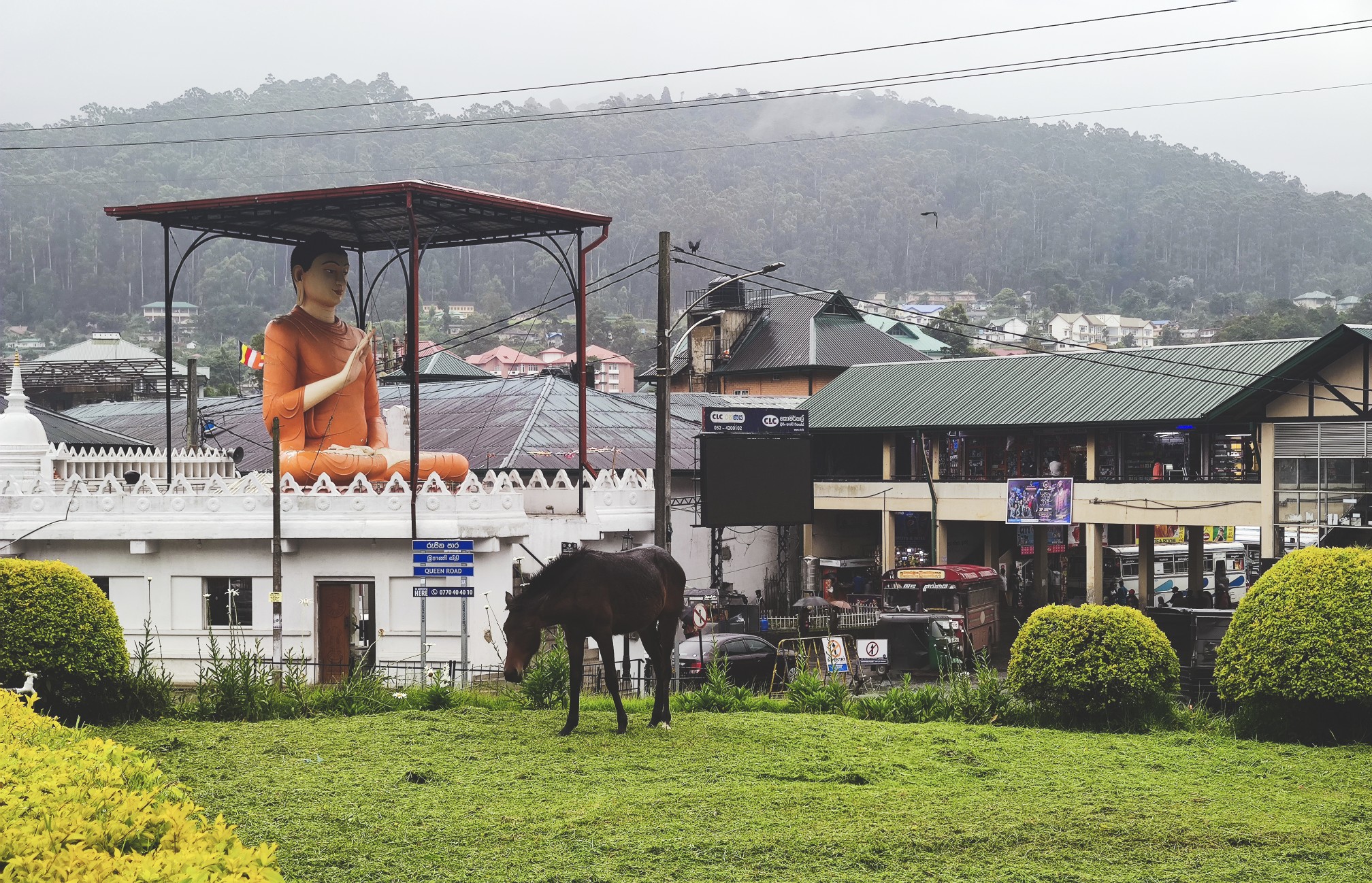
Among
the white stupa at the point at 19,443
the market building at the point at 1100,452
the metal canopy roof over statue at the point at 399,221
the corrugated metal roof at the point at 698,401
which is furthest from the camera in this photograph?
the corrugated metal roof at the point at 698,401

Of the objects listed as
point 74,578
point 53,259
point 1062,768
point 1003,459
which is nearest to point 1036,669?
point 1062,768

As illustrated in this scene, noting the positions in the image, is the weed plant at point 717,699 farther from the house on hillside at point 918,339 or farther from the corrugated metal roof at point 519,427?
the house on hillside at point 918,339

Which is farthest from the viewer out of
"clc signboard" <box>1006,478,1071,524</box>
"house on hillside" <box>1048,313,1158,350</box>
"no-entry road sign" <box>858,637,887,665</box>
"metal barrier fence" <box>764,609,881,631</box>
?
"house on hillside" <box>1048,313,1158,350</box>

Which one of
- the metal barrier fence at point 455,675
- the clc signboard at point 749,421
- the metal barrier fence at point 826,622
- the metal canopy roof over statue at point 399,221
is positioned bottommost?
the metal barrier fence at point 826,622

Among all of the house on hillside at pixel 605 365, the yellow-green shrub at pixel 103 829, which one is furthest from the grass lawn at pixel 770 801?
the house on hillside at pixel 605 365

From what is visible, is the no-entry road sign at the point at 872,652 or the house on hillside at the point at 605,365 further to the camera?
the house on hillside at the point at 605,365

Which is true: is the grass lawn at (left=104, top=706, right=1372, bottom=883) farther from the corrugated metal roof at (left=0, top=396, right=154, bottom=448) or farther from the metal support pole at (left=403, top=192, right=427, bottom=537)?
the corrugated metal roof at (left=0, top=396, right=154, bottom=448)

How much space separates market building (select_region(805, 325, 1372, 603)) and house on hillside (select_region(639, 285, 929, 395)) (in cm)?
1247

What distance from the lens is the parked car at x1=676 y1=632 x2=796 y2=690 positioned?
2816cm

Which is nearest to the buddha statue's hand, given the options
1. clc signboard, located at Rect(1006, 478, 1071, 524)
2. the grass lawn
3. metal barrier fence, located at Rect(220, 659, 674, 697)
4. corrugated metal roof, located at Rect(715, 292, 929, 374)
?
metal barrier fence, located at Rect(220, 659, 674, 697)

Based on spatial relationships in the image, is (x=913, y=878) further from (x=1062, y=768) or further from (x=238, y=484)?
(x=238, y=484)

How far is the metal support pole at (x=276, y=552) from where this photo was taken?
2466 cm

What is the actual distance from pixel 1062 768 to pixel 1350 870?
341cm

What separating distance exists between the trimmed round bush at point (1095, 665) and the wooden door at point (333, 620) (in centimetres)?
1631
